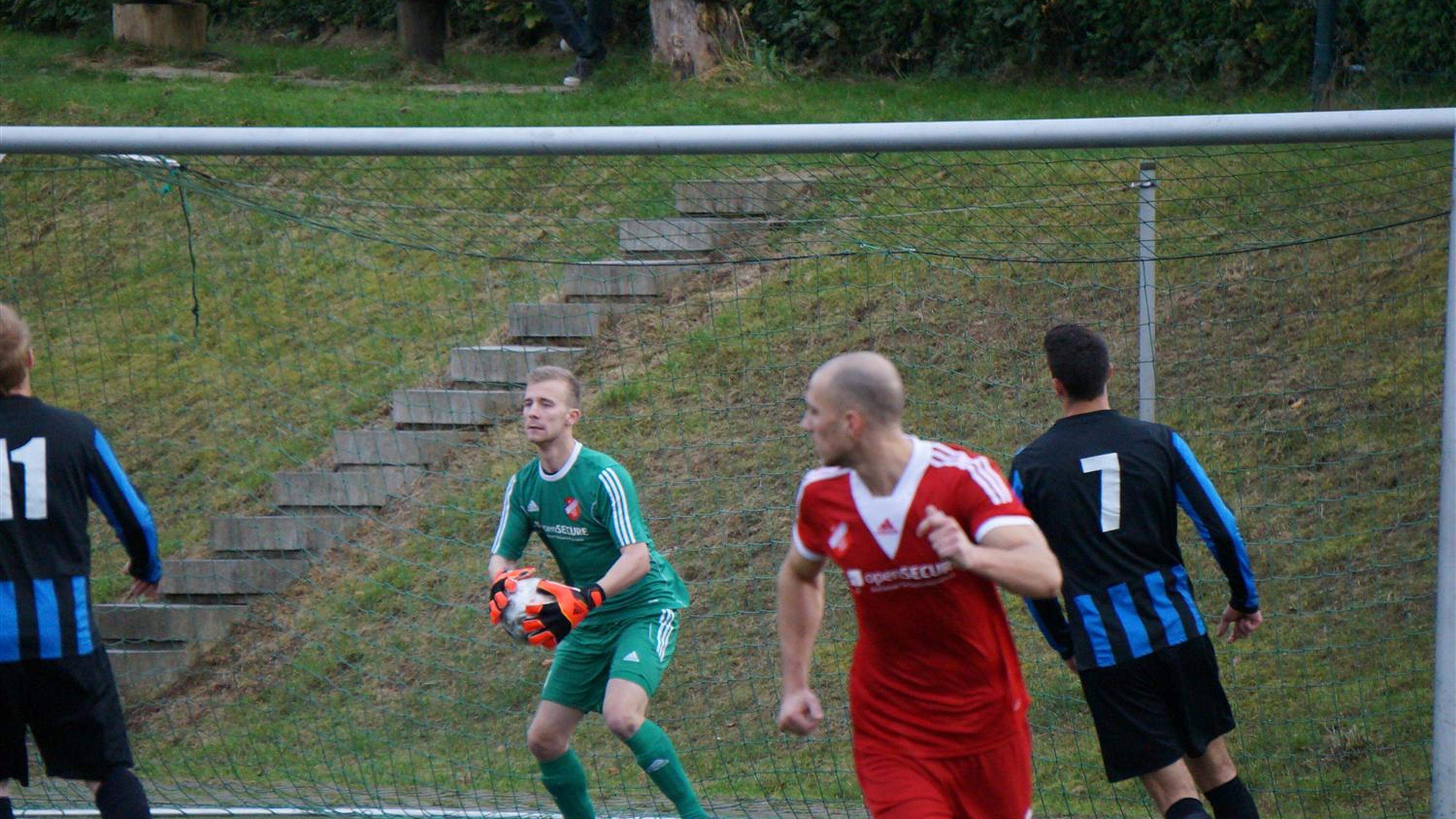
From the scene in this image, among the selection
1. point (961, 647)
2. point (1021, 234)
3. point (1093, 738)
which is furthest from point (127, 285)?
point (961, 647)

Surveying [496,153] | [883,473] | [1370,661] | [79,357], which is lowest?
[1370,661]

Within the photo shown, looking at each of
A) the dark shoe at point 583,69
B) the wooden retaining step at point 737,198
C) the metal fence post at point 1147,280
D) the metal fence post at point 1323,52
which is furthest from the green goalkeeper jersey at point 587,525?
the dark shoe at point 583,69

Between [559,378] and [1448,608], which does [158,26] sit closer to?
[559,378]

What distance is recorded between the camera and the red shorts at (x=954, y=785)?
3354 millimetres

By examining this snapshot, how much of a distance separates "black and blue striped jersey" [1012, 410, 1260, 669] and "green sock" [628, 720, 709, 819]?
151 cm

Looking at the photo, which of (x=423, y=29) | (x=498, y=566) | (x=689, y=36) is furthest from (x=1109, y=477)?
(x=423, y=29)

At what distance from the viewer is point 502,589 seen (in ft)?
15.1

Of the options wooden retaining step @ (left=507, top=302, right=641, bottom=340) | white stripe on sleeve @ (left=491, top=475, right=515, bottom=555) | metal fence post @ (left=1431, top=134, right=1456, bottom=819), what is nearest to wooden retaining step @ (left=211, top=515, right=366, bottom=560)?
wooden retaining step @ (left=507, top=302, right=641, bottom=340)

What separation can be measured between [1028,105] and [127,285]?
278 inches

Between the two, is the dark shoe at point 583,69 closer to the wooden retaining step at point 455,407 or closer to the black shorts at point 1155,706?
the wooden retaining step at point 455,407

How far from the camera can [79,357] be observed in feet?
28.5

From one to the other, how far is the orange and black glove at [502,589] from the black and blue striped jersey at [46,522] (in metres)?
1.22

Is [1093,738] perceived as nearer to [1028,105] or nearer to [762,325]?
[762,325]

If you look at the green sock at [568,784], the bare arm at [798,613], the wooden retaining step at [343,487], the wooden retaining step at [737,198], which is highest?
the wooden retaining step at [737,198]
